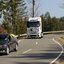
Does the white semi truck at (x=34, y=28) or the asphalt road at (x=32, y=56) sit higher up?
the white semi truck at (x=34, y=28)

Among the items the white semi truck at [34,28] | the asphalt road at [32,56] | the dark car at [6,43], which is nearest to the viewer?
the asphalt road at [32,56]

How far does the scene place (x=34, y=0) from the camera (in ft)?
161

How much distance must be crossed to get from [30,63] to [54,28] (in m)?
54.7

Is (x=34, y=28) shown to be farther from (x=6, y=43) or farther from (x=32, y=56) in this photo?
(x=32, y=56)

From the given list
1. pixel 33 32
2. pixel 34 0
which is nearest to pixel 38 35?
pixel 33 32

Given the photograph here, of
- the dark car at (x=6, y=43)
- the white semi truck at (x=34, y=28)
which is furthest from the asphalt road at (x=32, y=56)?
the white semi truck at (x=34, y=28)

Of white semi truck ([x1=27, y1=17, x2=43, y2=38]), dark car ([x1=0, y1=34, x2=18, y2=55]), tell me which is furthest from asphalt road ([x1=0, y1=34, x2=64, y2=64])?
white semi truck ([x1=27, y1=17, x2=43, y2=38])

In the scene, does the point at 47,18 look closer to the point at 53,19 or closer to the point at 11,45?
the point at 53,19

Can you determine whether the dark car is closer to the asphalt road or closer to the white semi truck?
the asphalt road

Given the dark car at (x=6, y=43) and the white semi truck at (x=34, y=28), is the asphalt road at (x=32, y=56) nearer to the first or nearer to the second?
the dark car at (x=6, y=43)

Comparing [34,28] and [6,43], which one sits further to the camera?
[34,28]

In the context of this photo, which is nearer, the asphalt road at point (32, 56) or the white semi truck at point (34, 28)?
the asphalt road at point (32, 56)

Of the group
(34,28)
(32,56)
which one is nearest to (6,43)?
(32,56)

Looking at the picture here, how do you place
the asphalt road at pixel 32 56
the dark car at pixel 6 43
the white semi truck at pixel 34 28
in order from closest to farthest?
1. the asphalt road at pixel 32 56
2. the dark car at pixel 6 43
3. the white semi truck at pixel 34 28
